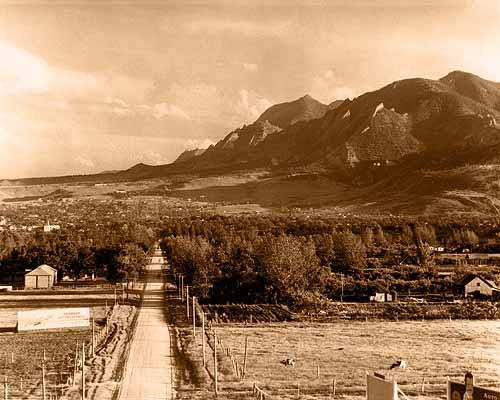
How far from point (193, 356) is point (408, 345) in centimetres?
1528

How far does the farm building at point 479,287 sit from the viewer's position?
74.1 m

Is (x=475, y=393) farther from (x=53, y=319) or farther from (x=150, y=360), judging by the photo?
(x=53, y=319)

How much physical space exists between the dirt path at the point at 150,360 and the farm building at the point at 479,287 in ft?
107

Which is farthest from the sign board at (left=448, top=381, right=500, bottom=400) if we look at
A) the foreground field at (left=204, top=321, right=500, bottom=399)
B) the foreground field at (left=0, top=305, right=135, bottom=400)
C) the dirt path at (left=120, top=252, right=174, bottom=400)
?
the foreground field at (left=0, top=305, right=135, bottom=400)

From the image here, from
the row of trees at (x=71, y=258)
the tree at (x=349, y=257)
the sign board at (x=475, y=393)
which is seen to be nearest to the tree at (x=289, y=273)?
the tree at (x=349, y=257)

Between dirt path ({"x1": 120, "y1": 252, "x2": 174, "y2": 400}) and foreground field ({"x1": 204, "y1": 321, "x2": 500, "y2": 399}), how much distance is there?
334cm

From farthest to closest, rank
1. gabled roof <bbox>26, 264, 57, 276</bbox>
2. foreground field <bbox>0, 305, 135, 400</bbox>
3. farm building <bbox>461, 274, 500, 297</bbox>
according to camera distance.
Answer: gabled roof <bbox>26, 264, 57, 276</bbox> → farm building <bbox>461, 274, 500, 297</bbox> → foreground field <bbox>0, 305, 135, 400</bbox>

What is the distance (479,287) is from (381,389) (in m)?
57.2

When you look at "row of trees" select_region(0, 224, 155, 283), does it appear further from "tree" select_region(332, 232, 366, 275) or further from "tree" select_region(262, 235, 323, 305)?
"tree" select_region(332, 232, 366, 275)

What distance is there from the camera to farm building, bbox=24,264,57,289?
84.8 metres

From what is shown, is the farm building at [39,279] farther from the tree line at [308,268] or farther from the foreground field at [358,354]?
the foreground field at [358,354]

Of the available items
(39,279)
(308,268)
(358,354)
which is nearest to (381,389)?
(358,354)

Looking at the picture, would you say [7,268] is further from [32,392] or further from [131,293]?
[32,392]

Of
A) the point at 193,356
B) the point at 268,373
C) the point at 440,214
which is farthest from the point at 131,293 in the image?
the point at 440,214
